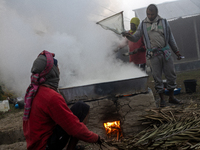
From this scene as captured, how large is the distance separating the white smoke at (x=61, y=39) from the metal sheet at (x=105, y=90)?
55.5 inches

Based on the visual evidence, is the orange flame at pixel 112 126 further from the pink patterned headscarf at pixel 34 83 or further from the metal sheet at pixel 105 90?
the pink patterned headscarf at pixel 34 83

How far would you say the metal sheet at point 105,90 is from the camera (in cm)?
318

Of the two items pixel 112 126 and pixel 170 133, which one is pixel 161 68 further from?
pixel 170 133

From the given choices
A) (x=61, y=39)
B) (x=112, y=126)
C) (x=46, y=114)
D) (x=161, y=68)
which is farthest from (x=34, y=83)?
(x=61, y=39)

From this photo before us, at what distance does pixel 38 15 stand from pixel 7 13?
105 cm

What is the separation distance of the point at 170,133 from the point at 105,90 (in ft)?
4.54

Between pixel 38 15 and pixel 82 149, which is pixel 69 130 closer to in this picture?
pixel 82 149

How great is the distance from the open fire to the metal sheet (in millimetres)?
570

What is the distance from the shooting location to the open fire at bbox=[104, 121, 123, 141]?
334 cm

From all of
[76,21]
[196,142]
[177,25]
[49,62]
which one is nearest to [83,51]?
[76,21]

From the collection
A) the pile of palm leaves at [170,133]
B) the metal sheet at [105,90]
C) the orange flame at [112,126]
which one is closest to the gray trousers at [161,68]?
the metal sheet at [105,90]

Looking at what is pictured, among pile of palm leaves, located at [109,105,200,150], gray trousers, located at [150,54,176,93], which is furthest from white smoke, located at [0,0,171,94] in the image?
pile of palm leaves, located at [109,105,200,150]

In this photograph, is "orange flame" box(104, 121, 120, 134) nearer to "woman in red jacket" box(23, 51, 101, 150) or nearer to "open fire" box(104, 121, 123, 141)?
"open fire" box(104, 121, 123, 141)

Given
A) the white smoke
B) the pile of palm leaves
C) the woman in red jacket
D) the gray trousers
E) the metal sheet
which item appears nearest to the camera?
the woman in red jacket
